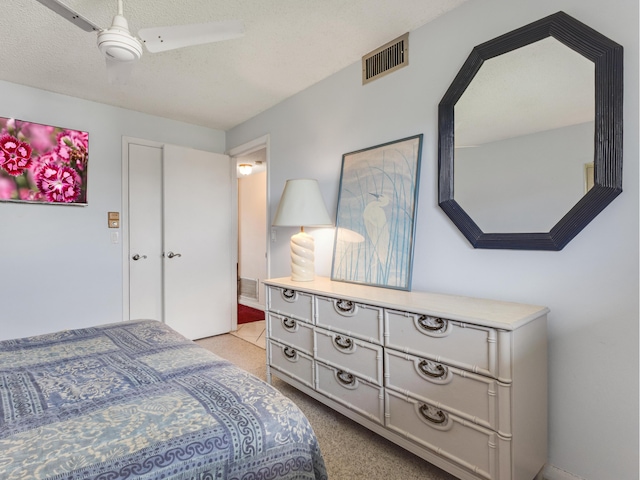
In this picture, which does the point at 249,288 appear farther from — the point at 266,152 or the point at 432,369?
the point at 432,369

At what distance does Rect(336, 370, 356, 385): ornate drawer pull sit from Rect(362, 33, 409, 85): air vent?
1.86 meters

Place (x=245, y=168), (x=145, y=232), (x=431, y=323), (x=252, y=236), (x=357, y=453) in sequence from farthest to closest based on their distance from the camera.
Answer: (x=252, y=236) < (x=245, y=168) < (x=145, y=232) < (x=357, y=453) < (x=431, y=323)

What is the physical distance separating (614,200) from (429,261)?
0.86 meters

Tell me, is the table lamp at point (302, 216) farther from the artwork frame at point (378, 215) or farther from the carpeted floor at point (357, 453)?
the carpeted floor at point (357, 453)

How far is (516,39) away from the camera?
1593mm

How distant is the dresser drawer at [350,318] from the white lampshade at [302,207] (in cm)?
56

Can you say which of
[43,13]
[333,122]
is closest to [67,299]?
[43,13]

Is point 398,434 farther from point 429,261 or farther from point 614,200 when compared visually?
point 614,200

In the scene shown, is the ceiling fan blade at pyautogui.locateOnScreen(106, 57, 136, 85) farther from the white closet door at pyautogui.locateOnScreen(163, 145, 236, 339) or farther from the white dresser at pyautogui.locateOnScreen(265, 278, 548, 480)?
the white closet door at pyautogui.locateOnScreen(163, 145, 236, 339)

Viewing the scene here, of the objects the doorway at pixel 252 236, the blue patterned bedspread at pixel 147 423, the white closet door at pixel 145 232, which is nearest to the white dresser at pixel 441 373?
the blue patterned bedspread at pixel 147 423

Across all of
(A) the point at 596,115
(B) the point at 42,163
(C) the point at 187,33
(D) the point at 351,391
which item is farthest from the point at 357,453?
(B) the point at 42,163

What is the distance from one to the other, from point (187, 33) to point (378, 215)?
1392 mm

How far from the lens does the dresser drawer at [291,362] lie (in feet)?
7.02

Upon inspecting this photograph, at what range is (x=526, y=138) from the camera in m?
1.59
